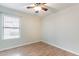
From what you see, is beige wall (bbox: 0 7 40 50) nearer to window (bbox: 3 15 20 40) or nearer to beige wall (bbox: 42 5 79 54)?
window (bbox: 3 15 20 40)

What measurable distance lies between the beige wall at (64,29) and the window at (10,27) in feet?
5.22

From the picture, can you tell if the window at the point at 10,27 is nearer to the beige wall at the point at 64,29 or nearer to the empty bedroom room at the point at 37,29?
the empty bedroom room at the point at 37,29

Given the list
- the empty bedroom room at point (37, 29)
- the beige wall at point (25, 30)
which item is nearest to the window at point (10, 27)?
the empty bedroom room at point (37, 29)

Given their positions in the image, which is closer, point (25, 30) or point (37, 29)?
point (25, 30)

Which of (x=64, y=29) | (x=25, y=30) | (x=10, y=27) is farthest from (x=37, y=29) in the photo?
(x=64, y=29)

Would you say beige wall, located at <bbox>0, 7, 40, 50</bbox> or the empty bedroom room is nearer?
the empty bedroom room

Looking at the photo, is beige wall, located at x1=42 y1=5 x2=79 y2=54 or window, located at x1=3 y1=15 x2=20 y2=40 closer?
beige wall, located at x1=42 y1=5 x2=79 y2=54

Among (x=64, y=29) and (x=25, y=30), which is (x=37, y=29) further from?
(x=64, y=29)

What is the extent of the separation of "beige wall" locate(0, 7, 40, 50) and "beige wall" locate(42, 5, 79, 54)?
77cm

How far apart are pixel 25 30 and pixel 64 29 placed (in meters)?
1.93

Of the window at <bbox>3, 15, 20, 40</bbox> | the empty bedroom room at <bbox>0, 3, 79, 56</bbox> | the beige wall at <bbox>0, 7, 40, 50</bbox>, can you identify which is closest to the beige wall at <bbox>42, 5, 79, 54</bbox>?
the empty bedroom room at <bbox>0, 3, 79, 56</bbox>

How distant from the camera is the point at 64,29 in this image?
290 centimetres

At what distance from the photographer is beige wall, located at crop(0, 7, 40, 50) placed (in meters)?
3.03

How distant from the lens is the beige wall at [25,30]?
3.03 metres
